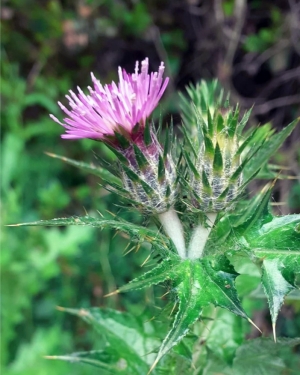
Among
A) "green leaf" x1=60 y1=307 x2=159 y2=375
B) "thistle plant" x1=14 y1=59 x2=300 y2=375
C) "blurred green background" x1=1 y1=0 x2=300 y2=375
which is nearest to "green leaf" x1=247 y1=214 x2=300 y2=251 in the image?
"thistle plant" x1=14 y1=59 x2=300 y2=375

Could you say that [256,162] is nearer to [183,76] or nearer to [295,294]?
[295,294]

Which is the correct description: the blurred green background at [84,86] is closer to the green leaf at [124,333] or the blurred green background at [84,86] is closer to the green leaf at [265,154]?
the green leaf at [124,333]

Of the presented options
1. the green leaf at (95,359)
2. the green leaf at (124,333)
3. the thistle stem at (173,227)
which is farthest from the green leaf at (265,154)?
the green leaf at (95,359)

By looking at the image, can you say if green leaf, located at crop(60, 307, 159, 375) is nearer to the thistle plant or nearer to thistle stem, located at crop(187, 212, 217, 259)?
the thistle plant

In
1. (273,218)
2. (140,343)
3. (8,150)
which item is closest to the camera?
(273,218)

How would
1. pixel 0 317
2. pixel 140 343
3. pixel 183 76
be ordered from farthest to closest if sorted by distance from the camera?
1. pixel 183 76
2. pixel 0 317
3. pixel 140 343

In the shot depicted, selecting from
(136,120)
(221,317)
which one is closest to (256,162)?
(136,120)
